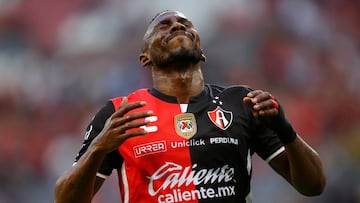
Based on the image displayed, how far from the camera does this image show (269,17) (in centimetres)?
894

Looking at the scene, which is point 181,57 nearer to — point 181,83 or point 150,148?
point 181,83

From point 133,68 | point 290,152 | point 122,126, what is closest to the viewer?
point 122,126

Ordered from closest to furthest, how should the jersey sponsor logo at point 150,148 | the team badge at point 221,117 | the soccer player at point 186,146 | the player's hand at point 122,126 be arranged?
the player's hand at point 122,126
the soccer player at point 186,146
the jersey sponsor logo at point 150,148
the team badge at point 221,117

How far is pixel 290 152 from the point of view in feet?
12.1

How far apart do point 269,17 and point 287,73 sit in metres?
0.78

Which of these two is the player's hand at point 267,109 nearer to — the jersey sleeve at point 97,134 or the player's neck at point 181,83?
Result: the player's neck at point 181,83

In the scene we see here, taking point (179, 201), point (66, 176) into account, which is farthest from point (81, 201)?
point (179, 201)

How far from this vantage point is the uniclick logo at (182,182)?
368 cm

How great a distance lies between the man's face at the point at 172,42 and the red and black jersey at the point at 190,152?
22cm

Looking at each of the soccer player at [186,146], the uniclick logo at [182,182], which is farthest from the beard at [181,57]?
the uniclick logo at [182,182]

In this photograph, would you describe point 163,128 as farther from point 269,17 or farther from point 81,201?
point 269,17

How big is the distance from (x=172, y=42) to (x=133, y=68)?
185 inches

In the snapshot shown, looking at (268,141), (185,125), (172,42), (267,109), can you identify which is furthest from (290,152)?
(172,42)

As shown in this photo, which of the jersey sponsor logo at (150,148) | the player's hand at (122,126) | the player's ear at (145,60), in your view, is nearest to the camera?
the player's hand at (122,126)
